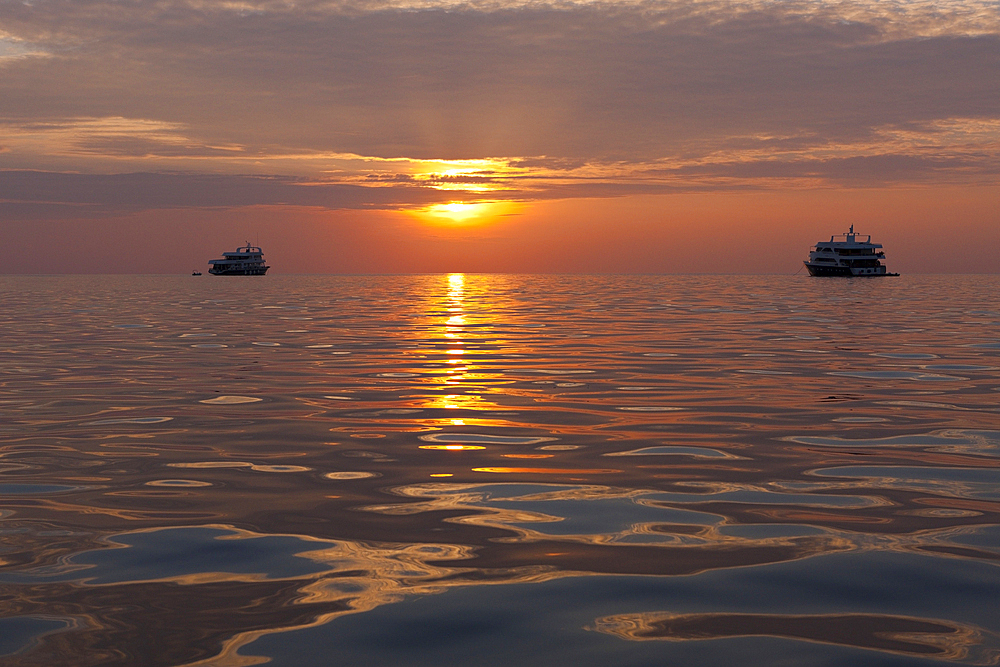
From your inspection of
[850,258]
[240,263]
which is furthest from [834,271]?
[240,263]

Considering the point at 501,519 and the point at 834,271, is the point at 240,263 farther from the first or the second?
the point at 501,519

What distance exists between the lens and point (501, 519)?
6059mm

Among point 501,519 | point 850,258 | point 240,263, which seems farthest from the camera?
point 240,263

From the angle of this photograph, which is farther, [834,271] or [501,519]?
[834,271]

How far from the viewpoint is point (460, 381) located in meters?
14.0

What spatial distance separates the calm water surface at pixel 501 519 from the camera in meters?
4.00

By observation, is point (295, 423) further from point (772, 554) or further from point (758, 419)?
point (772, 554)

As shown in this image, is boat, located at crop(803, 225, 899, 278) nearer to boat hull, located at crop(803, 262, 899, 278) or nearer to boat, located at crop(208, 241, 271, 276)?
boat hull, located at crop(803, 262, 899, 278)

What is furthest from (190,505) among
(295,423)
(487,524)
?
(295,423)

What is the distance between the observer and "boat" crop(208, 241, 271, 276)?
14638 centimetres

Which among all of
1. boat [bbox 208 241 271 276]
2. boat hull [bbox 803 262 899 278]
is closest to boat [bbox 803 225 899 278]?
boat hull [bbox 803 262 899 278]

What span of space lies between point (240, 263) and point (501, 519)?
149 metres

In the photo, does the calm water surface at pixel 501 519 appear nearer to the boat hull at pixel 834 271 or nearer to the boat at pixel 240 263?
the boat hull at pixel 834 271

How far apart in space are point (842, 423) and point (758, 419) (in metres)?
0.89
